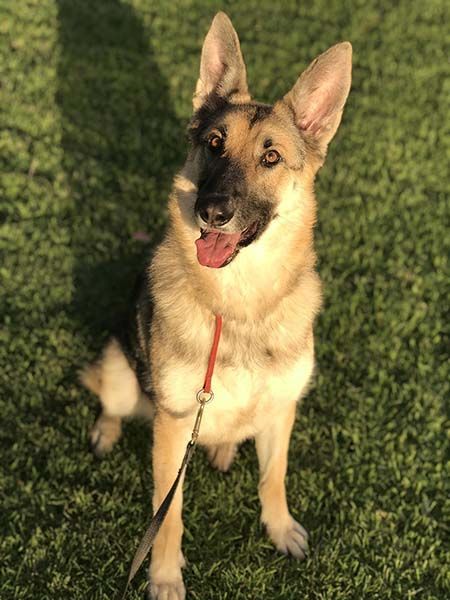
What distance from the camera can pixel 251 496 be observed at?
4184 mm

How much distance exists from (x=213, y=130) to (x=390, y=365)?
8.10 feet

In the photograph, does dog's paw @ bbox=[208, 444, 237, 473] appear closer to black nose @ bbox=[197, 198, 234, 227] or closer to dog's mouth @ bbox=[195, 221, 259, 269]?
dog's mouth @ bbox=[195, 221, 259, 269]

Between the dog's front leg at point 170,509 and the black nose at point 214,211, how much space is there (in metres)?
1.04

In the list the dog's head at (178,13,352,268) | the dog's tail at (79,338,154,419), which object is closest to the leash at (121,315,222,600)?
the dog's head at (178,13,352,268)

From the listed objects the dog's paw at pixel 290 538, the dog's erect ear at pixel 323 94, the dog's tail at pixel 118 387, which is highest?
the dog's erect ear at pixel 323 94

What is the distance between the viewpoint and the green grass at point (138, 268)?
385 cm

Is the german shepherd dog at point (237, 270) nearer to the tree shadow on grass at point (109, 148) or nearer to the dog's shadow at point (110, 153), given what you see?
the dog's shadow at point (110, 153)

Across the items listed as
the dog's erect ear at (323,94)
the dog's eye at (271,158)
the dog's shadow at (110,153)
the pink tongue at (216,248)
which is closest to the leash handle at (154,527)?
the pink tongue at (216,248)

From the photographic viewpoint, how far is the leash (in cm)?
312

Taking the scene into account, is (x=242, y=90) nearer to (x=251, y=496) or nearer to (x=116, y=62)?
(x=251, y=496)

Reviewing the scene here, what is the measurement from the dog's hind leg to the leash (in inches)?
30.9

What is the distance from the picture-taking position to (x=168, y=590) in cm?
361

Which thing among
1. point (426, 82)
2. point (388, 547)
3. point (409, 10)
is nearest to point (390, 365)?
point (388, 547)

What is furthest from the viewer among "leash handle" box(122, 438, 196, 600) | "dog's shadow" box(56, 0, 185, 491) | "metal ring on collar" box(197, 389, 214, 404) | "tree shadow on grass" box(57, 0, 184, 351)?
"tree shadow on grass" box(57, 0, 184, 351)
